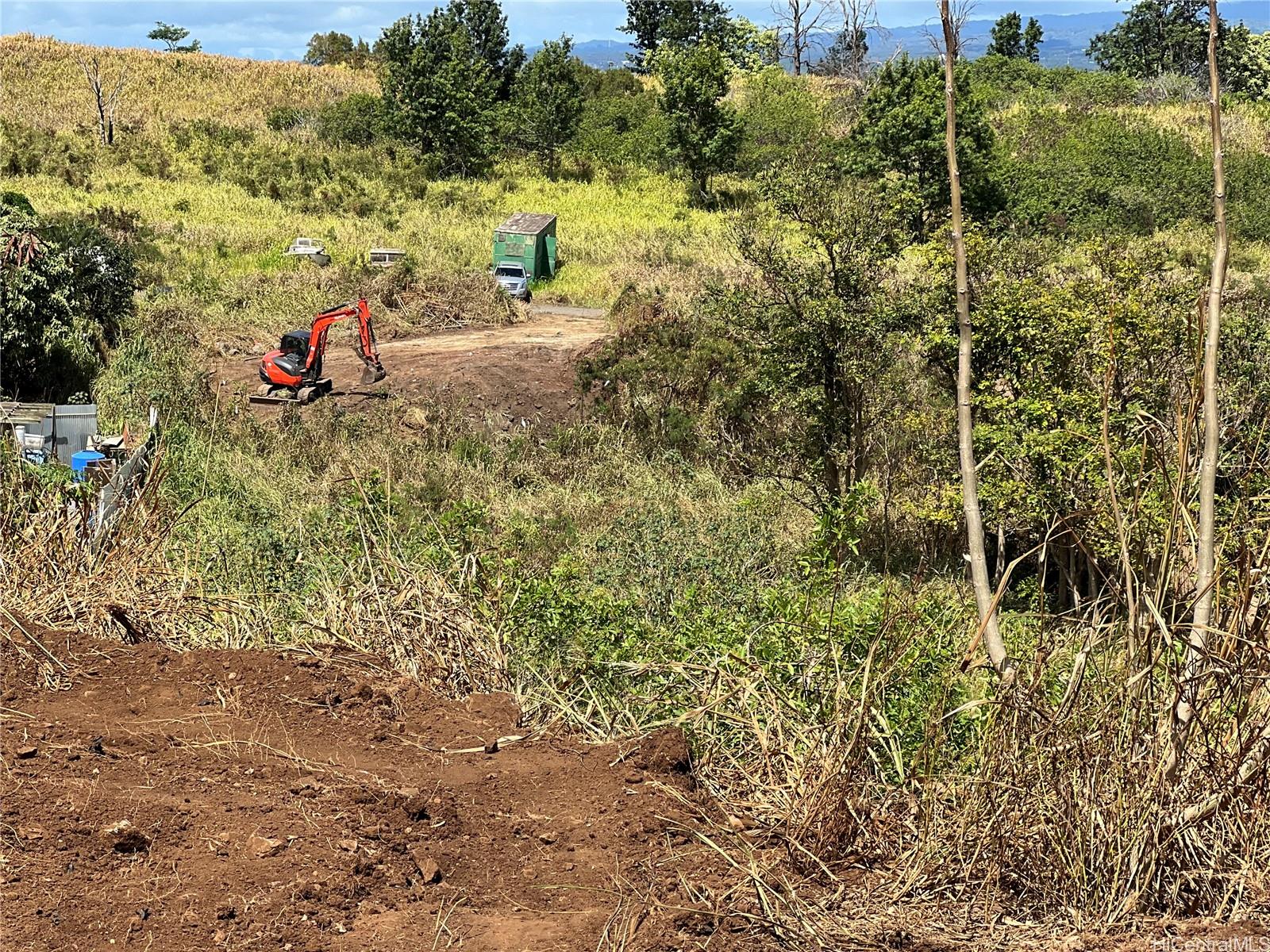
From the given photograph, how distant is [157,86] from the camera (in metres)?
37.4

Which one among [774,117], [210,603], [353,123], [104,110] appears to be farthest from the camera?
[774,117]

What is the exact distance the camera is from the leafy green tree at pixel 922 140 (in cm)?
2148

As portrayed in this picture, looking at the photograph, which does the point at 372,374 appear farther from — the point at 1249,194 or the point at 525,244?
the point at 1249,194

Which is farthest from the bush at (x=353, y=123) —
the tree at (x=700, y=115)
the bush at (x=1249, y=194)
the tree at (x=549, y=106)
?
the bush at (x=1249, y=194)

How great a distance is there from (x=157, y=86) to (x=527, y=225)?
23575 millimetres

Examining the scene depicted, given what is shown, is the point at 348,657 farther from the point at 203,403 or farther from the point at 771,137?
the point at 771,137

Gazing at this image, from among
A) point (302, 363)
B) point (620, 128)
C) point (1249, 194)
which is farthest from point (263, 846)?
point (620, 128)

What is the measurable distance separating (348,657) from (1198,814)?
2.59 meters

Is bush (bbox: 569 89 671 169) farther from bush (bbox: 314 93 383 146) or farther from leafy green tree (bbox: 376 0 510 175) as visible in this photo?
bush (bbox: 314 93 383 146)

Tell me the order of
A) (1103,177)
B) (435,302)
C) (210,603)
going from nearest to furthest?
(210,603) → (435,302) → (1103,177)

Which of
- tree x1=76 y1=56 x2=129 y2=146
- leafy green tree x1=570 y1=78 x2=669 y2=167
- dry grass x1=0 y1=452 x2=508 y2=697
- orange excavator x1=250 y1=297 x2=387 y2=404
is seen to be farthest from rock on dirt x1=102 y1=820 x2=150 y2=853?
tree x1=76 y1=56 x2=129 y2=146

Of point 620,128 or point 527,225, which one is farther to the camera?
point 620,128

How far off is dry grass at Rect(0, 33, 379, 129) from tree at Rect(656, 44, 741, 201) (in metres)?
13.0

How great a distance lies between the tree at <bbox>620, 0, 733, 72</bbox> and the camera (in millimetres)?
48625
